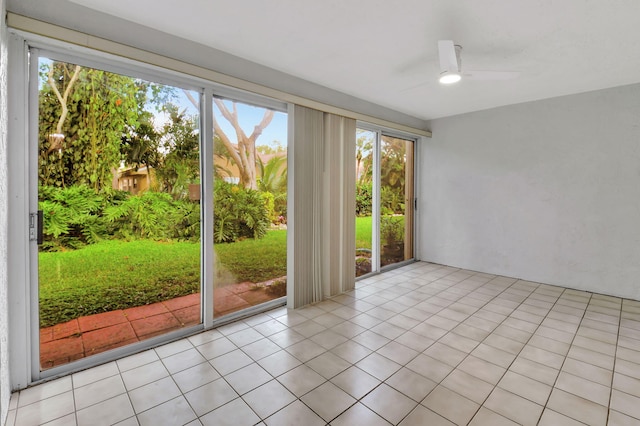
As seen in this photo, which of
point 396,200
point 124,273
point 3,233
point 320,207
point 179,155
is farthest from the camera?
point 396,200

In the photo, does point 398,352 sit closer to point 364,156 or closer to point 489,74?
point 489,74

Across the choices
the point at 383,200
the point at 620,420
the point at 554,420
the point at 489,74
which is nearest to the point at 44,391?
the point at 554,420

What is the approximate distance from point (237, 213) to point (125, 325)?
139 centimetres

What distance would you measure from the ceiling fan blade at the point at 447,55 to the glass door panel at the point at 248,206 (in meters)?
1.73

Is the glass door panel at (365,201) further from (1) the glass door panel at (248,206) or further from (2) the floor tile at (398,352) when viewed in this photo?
(2) the floor tile at (398,352)

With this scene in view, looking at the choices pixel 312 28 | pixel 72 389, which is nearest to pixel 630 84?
pixel 312 28

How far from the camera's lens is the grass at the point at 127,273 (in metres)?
2.23

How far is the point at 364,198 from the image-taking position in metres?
4.55

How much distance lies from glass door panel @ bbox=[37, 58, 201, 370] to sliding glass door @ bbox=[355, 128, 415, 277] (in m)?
2.48

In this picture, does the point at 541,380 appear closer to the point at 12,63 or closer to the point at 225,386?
the point at 225,386

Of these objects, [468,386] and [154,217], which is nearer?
[468,386]

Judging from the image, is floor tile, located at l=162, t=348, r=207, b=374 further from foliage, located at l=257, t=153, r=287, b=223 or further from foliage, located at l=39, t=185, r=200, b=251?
foliage, located at l=257, t=153, r=287, b=223

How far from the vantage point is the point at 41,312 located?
2154 millimetres

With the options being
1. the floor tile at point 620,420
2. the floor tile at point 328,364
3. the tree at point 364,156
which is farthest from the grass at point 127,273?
the floor tile at point 620,420
